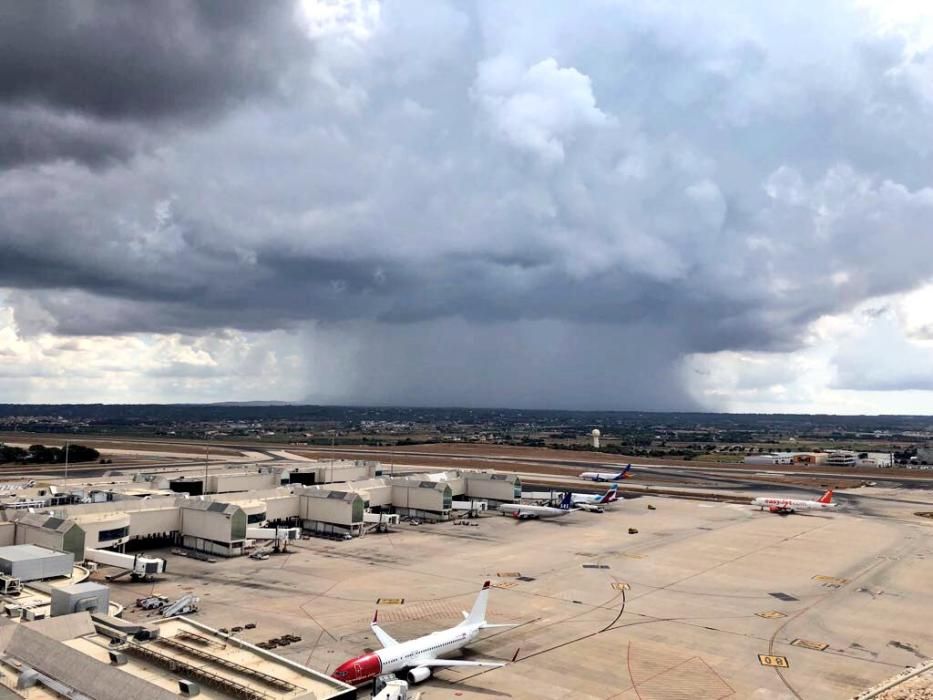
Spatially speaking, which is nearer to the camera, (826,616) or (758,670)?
(758,670)

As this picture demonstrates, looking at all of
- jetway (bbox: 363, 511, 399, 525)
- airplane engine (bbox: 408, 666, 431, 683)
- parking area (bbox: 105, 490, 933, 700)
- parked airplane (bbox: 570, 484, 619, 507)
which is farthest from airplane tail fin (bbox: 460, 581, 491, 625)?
parked airplane (bbox: 570, 484, 619, 507)

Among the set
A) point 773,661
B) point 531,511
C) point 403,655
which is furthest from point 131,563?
point 531,511

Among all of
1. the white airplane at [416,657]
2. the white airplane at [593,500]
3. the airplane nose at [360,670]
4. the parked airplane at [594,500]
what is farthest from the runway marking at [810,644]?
the parked airplane at [594,500]

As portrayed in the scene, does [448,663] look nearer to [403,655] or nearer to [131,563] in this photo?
[403,655]

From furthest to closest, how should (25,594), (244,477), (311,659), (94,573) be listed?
(244,477) < (94,573) < (25,594) < (311,659)

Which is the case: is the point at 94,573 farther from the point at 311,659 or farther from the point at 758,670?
the point at 758,670

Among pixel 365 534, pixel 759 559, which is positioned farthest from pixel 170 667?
pixel 759 559
